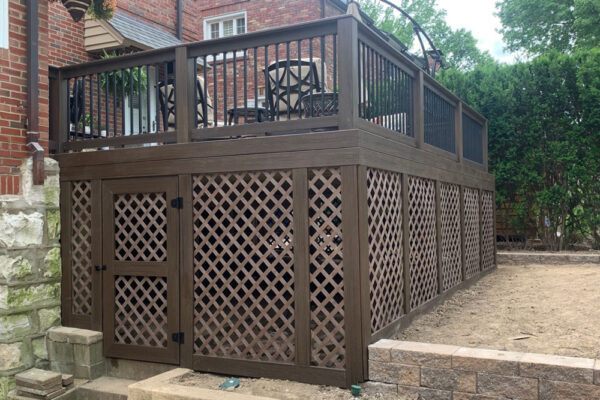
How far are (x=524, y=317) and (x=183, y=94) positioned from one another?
3.93m

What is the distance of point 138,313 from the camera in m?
5.09

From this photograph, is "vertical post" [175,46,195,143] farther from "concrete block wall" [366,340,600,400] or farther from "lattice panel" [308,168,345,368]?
"concrete block wall" [366,340,600,400]

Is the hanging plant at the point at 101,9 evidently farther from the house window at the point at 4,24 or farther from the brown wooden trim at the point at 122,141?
the brown wooden trim at the point at 122,141

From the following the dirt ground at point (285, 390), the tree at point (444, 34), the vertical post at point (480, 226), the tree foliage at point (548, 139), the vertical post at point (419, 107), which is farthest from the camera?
the tree at point (444, 34)

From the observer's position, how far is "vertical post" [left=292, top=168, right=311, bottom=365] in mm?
4262

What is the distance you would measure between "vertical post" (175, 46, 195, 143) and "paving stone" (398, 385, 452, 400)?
9.06ft

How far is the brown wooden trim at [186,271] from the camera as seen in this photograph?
4773mm

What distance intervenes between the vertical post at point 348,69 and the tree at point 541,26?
57.3 feet

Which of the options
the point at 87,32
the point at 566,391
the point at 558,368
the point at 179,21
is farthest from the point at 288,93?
the point at 179,21

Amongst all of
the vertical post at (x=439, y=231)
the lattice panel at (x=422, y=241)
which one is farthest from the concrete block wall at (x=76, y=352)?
the vertical post at (x=439, y=231)

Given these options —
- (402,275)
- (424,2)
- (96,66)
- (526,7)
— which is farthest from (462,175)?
(424,2)

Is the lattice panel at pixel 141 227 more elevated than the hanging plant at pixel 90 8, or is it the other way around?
the hanging plant at pixel 90 8

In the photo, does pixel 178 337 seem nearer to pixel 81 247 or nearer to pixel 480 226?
pixel 81 247

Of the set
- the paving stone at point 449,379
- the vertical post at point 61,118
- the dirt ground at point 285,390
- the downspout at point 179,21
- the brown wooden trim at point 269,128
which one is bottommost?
the dirt ground at point 285,390
